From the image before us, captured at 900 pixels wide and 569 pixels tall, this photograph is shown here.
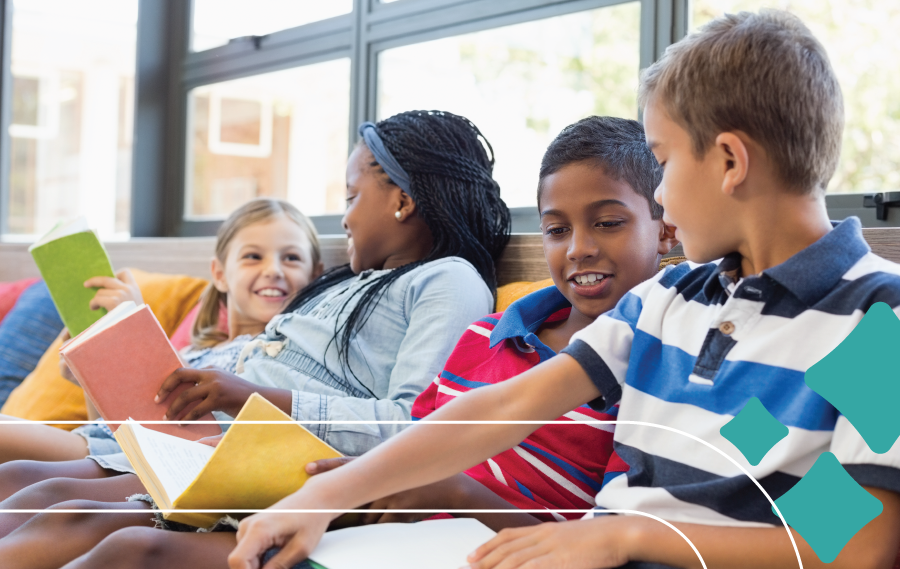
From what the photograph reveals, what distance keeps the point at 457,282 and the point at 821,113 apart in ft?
2.22

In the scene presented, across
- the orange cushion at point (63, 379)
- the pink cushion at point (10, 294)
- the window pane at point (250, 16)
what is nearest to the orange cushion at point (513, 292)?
the orange cushion at point (63, 379)

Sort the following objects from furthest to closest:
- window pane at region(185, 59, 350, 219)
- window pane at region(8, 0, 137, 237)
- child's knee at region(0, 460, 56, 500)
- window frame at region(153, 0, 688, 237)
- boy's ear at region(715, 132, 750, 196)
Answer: window pane at region(8, 0, 137, 237)
window pane at region(185, 59, 350, 219)
window frame at region(153, 0, 688, 237)
child's knee at region(0, 460, 56, 500)
boy's ear at region(715, 132, 750, 196)

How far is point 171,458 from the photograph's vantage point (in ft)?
2.80

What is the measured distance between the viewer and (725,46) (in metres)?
0.76

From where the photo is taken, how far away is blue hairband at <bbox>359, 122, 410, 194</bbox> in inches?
59.4

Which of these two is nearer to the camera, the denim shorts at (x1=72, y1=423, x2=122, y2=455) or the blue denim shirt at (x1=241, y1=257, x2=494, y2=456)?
the blue denim shirt at (x1=241, y1=257, x2=494, y2=456)

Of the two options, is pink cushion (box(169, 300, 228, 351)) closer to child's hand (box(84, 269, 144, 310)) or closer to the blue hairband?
child's hand (box(84, 269, 144, 310))

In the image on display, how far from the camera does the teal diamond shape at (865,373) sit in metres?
0.65

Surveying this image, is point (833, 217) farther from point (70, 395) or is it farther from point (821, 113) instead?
point (70, 395)

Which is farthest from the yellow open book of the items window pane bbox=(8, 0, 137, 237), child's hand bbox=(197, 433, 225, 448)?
window pane bbox=(8, 0, 137, 237)

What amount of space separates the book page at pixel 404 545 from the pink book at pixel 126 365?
1.67ft

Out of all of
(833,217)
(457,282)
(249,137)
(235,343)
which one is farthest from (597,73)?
(249,137)

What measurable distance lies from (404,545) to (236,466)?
173 millimetres

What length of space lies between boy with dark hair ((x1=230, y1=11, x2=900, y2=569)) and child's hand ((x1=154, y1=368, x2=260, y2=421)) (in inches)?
18.4
